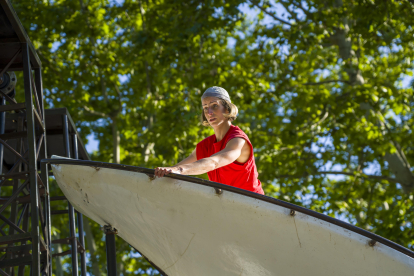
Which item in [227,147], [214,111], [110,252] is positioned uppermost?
[214,111]

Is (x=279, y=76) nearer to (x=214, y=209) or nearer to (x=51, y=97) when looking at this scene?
(x=51, y=97)

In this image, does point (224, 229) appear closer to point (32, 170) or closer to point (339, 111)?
point (32, 170)

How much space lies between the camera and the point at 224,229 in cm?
299

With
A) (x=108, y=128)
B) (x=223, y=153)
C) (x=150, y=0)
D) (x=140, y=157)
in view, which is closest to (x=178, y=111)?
(x=140, y=157)

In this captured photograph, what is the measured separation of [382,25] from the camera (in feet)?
29.7

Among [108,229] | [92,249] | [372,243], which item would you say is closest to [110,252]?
[108,229]

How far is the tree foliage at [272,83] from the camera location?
9.61m

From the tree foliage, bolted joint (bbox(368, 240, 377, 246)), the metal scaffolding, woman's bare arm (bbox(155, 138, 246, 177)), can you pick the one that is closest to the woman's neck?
woman's bare arm (bbox(155, 138, 246, 177))

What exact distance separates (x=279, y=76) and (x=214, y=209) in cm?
871

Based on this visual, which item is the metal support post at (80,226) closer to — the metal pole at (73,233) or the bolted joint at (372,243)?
the metal pole at (73,233)

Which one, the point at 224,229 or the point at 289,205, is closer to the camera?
the point at 289,205

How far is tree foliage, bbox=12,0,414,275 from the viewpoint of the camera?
31.5ft

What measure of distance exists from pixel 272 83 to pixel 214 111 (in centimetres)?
842

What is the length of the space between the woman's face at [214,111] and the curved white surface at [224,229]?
0.70 meters
